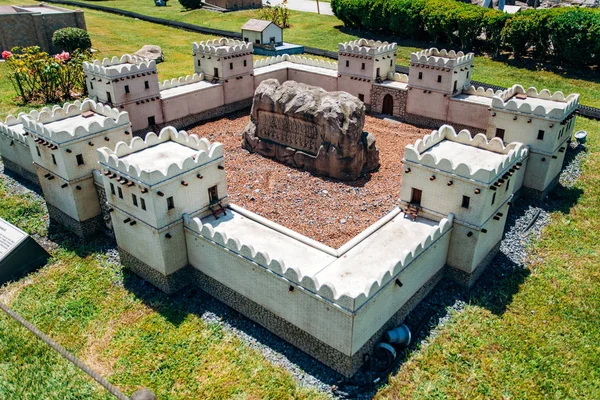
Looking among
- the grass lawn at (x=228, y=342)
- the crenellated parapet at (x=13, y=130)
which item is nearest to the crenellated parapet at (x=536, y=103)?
the grass lawn at (x=228, y=342)

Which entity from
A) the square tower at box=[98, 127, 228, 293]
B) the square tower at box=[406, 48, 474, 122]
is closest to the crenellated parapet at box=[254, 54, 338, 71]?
the square tower at box=[406, 48, 474, 122]

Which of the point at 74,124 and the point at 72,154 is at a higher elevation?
the point at 74,124

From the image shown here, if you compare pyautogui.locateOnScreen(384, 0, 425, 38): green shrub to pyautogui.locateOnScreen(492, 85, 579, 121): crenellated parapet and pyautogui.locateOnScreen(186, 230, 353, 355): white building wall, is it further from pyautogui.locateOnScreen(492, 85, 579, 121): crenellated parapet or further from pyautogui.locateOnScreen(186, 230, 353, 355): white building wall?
pyautogui.locateOnScreen(186, 230, 353, 355): white building wall

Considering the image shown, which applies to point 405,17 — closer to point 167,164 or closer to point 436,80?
point 436,80

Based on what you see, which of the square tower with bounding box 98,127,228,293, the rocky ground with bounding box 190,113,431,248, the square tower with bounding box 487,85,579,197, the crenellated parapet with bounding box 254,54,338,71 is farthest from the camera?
the crenellated parapet with bounding box 254,54,338,71

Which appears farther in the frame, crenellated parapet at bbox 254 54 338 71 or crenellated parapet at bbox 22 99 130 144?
crenellated parapet at bbox 254 54 338 71

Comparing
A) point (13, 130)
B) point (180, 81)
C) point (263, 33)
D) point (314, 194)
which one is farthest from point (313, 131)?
point (263, 33)
